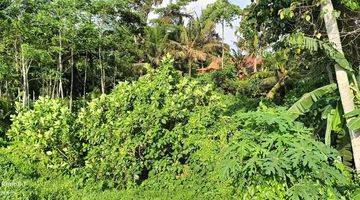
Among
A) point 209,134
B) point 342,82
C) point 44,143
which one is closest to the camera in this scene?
point 342,82

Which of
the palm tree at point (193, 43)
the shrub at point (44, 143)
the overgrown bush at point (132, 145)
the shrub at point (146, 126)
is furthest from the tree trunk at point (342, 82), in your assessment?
the palm tree at point (193, 43)

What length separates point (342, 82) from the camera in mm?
5578

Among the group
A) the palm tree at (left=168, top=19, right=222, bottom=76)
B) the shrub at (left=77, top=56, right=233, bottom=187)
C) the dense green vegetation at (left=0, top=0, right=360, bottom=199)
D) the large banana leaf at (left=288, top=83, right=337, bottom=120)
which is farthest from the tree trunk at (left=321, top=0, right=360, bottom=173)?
the palm tree at (left=168, top=19, right=222, bottom=76)

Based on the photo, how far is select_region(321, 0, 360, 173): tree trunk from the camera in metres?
5.49

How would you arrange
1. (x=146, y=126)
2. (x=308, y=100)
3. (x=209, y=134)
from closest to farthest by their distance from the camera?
(x=308, y=100)
(x=209, y=134)
(x=146, y=126)

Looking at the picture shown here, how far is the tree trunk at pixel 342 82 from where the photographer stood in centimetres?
549

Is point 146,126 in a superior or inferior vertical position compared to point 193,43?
inferior

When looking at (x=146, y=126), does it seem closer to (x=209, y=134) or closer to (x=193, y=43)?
(x=209, y=134)

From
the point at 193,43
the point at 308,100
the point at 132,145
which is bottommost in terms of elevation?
the point at 132,145

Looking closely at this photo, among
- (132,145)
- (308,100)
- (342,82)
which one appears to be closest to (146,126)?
(132,145)

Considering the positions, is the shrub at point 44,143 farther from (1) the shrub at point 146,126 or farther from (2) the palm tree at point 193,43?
(2) the palm tree at point 193,43

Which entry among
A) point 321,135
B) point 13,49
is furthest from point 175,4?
point 321,135

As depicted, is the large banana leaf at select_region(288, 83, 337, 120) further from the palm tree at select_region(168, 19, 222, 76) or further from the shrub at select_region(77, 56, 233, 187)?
the palm tree at select_region(168, 19, 222, 76)

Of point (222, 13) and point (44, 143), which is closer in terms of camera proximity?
point (44, 143)
